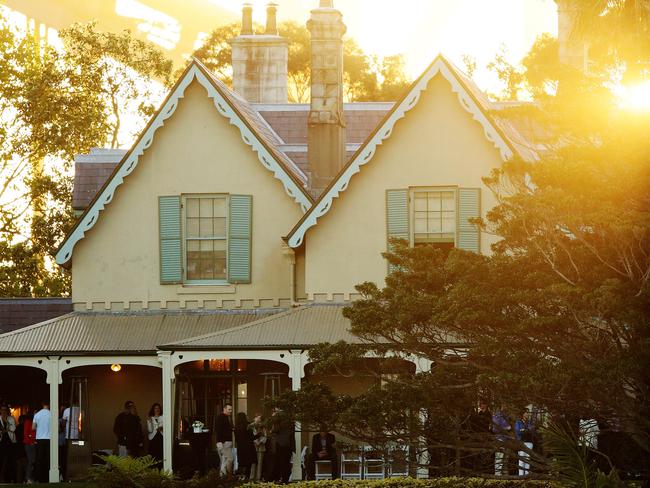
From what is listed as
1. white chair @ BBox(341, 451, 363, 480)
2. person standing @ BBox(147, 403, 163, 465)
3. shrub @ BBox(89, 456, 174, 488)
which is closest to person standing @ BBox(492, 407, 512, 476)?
shrub @ BBox(89, 456, 174, 488)

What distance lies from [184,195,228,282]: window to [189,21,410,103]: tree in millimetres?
29814

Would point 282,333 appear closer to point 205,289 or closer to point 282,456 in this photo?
point 282,456

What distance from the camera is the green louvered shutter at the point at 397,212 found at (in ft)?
99.2

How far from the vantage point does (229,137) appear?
31891 millimetres

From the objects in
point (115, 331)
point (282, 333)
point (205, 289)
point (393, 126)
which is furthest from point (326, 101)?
point (115, 331)

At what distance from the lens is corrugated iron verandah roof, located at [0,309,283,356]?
30.0 metres

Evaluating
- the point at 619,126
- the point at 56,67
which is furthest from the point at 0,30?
the point at 619,126

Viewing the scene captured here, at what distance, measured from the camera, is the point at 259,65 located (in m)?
40.3

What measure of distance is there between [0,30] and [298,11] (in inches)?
928

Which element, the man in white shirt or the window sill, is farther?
the window sill

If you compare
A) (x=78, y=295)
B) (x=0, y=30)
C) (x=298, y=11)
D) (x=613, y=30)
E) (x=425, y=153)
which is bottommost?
(x=78, y=295)

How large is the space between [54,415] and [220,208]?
5.33 metres

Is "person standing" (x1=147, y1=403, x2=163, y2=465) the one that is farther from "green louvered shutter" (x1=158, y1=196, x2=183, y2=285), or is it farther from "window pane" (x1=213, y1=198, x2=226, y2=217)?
"window pane" (x1=213, y1=198, x2=226, y2=217)

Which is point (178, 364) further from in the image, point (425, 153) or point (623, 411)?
point (623, 411)
